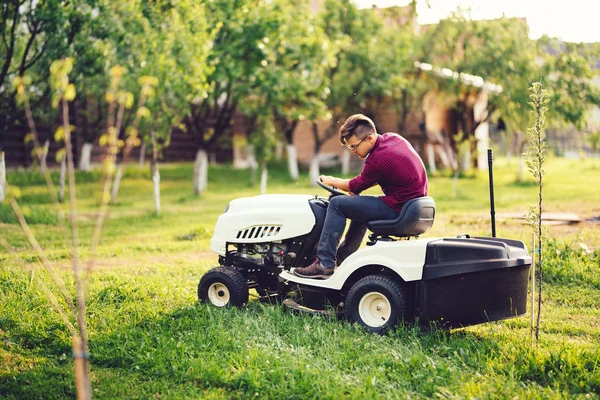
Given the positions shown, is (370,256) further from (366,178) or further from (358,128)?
(358,128)

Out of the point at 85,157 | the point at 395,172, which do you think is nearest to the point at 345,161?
the point at 85,157

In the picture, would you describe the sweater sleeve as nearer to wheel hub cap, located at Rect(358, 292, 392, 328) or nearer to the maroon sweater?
the maroon sweater

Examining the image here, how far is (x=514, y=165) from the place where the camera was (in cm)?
2741

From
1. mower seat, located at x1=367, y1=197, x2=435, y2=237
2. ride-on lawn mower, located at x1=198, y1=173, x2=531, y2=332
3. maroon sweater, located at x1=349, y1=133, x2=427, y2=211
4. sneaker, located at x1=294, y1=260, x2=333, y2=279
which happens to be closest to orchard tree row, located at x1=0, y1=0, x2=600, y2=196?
maroon sweater, located at x1=349, y1=133, x2=427, y2=211

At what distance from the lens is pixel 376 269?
5168mm

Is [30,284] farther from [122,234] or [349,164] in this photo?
[349,164]

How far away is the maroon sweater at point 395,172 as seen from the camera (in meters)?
5.07

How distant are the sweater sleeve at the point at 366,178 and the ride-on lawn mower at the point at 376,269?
0.19 meters

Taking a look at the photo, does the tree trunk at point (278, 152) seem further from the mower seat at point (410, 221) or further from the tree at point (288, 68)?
the mower seat at point (410, 221)

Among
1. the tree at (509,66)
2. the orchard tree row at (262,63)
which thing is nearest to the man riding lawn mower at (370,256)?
the orchard tree row at (262,63)

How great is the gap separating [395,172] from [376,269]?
0.73m

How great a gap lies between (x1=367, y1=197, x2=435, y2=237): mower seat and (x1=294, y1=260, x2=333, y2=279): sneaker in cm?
49

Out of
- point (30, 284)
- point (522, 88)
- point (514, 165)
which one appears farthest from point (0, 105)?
Answer: point (514, 165)

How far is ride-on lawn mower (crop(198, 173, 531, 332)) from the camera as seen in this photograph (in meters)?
4.75
